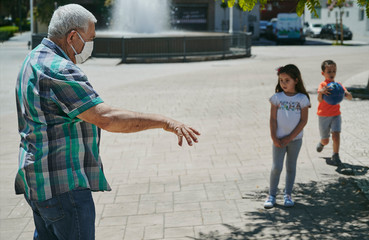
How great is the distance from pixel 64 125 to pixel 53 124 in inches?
2.3

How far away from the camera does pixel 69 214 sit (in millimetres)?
2713

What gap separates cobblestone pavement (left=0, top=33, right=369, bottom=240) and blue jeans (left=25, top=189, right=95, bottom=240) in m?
1.74

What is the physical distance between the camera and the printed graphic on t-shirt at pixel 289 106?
4855mm

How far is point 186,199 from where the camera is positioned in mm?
5363

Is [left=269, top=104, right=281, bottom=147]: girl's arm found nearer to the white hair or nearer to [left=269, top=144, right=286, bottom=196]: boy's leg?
[left=269, top=144, right=286, bottom=196]: boy's leg

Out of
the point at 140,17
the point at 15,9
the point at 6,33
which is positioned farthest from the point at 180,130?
the point at 15,9

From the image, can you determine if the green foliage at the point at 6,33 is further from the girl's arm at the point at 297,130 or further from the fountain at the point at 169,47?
the girl's arm at the point at 297,130

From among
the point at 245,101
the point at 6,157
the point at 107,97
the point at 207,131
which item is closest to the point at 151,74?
the point at 107,97

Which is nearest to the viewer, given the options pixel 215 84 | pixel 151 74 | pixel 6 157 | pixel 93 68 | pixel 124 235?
pixel 124 235

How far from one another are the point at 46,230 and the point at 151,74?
597 inches

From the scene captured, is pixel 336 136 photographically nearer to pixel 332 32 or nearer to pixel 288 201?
pixel 288 201

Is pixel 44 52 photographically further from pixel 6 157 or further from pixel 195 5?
pixel 195 5

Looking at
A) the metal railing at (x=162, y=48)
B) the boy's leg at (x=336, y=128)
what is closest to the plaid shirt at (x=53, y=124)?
the boy's leg at (x=336, y=128)

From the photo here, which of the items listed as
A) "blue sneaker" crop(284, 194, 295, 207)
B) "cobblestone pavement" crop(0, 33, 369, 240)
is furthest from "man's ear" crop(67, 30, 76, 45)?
"blue sneaker" crop(284, 194, 295, 207)
